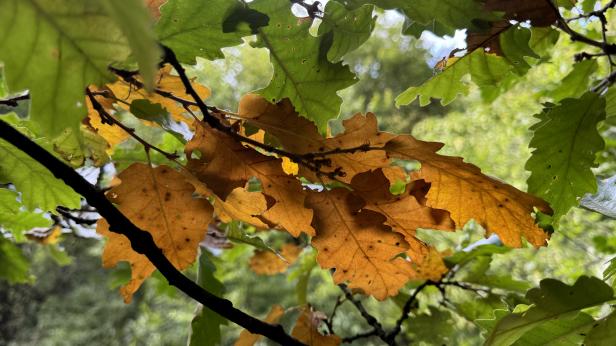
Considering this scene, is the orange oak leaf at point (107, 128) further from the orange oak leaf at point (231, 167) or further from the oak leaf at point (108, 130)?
the orange oak leaf at point (231, 167)

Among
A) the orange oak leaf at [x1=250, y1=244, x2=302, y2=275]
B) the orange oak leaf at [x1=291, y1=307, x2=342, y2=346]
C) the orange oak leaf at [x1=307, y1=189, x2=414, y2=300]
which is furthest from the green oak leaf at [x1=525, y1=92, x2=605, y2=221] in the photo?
the orange oak leaf at [x1=250, y1=244, x2=302, y2=275]

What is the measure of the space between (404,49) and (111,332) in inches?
225

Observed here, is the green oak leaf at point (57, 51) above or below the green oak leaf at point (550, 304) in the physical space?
above

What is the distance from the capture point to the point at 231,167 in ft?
1.35

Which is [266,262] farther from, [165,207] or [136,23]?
[136,23]

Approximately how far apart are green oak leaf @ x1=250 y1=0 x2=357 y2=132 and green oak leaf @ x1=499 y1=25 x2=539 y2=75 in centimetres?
16

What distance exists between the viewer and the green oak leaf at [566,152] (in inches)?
19.0

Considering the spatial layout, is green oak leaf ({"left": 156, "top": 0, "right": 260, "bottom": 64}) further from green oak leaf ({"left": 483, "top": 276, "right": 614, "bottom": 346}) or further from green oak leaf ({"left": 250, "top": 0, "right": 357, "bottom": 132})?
green oak leaf ({"left": 483, "top": 276, "right": 614, "bottom": 346})

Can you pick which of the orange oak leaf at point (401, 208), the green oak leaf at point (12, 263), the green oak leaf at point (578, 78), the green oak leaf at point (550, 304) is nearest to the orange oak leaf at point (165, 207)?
the orange oak leaf at point (401, 208)

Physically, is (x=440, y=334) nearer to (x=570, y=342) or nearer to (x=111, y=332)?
(x=570, y=342)

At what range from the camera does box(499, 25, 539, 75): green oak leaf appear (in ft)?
1.60

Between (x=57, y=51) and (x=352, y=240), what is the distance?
0.89 ft

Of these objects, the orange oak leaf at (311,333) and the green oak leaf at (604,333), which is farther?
the orange oak leaf at (311,333)

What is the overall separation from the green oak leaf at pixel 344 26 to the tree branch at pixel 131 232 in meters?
0.24
